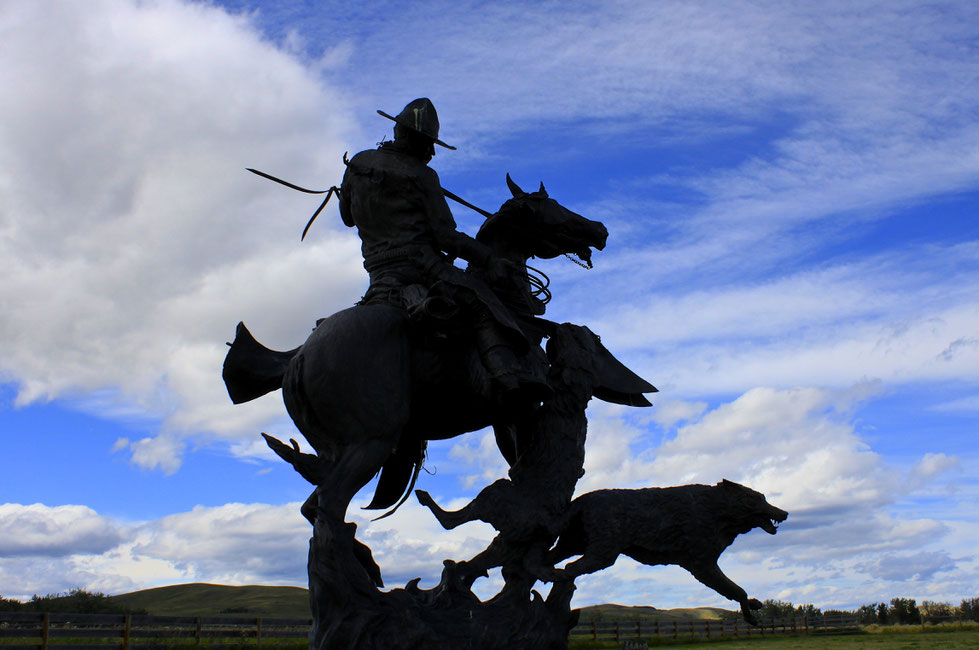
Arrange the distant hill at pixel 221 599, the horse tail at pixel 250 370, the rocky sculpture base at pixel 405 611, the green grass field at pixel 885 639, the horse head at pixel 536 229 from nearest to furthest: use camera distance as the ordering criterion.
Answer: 1. the rocky sculpture base at pixel 405 611
2. the horse tail at pixel 250 370
3. the horse head at pixel 536 229
4. the green grass field at pixel 885 639
5. the distant hill at pixel 221 599

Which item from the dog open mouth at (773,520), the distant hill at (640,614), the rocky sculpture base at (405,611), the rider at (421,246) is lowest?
the distant hill at (640,614)

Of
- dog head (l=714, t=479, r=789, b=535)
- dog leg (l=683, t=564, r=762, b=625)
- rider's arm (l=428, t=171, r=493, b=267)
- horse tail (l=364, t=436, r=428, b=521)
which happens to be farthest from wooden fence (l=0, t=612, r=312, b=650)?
dog head (l=714, t=479, r=789, b=535)

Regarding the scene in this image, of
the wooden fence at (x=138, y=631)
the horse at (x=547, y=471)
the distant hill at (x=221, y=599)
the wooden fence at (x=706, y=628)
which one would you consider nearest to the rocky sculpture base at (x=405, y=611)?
the horse at (x=547, y=471)

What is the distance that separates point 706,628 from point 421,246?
18.0 m

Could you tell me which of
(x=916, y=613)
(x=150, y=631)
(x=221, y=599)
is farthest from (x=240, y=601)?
(x=916, y=613)

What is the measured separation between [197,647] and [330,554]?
30.8 ft

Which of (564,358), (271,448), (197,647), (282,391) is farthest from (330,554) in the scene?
(197,647)

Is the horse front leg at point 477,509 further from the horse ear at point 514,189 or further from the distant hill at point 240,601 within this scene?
the distant hill at point 240,601

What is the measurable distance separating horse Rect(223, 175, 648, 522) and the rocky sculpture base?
0.25 metres

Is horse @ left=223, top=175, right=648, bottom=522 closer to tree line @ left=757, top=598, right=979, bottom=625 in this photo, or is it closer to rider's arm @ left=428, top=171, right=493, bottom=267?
rider's arm @ left=428, top=171, right=493, bottom=267

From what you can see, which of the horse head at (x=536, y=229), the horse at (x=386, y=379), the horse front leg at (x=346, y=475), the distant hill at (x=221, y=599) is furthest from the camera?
the distant hill at (x=221, y=599)

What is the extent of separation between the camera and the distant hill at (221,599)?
21.2 metres

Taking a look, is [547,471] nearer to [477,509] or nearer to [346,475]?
[477,509]

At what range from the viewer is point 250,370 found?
16.9ft
